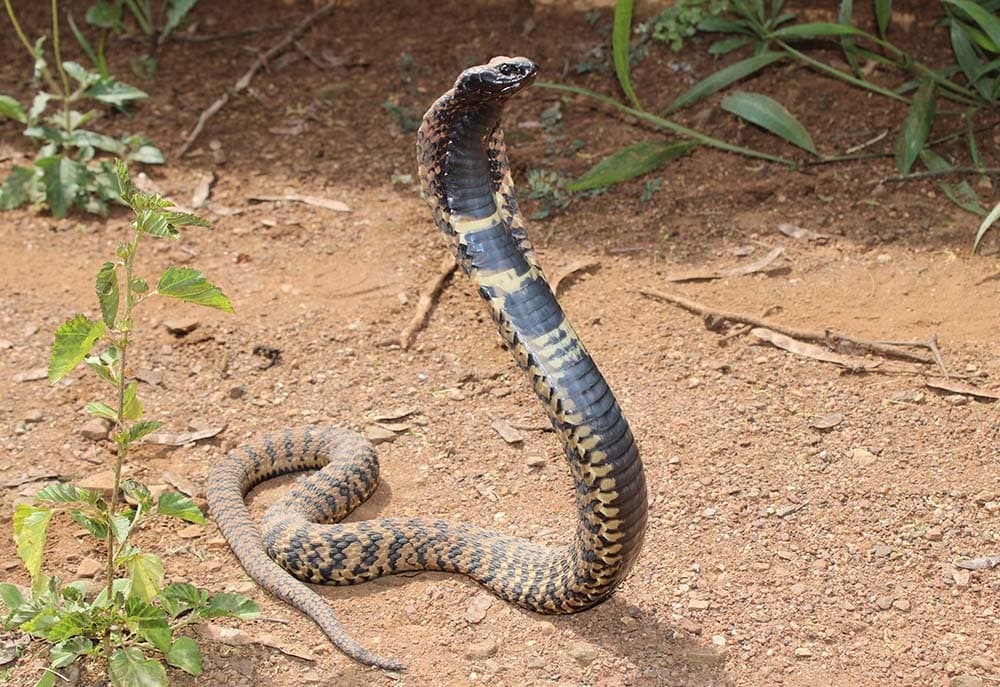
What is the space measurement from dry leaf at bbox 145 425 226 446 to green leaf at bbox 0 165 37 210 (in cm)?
252

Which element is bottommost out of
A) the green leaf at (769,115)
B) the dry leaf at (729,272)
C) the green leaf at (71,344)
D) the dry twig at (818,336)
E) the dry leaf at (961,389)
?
the dry leaf at (961,389)

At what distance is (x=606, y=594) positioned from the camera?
4504 mm

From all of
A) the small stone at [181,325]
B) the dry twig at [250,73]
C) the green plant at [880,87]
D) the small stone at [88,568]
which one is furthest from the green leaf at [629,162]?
the small stone at [88,568]

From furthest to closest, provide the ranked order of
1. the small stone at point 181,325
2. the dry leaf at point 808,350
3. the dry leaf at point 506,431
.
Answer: the small stone at point 181,325, the dry leaf at point 808,350, the dry leaf at point 506,431

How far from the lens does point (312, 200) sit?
25.1ft

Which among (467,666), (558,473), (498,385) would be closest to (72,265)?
(498,385)

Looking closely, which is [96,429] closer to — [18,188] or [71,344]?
[71,344]

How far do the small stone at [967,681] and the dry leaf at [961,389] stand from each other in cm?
175

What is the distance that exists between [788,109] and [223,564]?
4.68m

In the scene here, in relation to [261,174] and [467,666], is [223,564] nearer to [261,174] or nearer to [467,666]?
[467,666]

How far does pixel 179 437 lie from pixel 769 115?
3.87m

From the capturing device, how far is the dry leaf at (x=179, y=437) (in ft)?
19.0

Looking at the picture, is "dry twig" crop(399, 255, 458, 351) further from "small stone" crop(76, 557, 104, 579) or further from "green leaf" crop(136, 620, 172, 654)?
"green leaf" crop(136, 620, 172, 654)

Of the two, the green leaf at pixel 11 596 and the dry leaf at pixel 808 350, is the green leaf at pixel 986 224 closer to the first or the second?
the dry leaf at pixel 808 350
